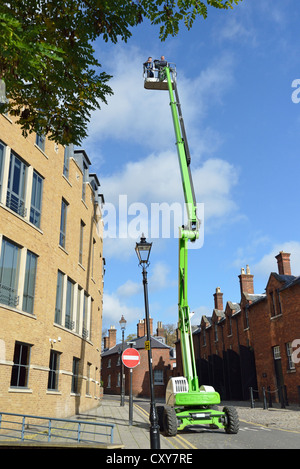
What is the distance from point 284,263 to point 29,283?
65.1 feet

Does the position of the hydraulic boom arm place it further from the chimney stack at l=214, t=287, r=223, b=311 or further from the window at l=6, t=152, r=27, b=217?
the chimney stack at l=214, t=287, r=223, b=311

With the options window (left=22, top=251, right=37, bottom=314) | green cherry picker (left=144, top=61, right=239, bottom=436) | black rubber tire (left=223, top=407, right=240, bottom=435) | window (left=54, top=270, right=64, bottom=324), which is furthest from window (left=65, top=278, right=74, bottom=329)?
black rubber tire (left=223, top=407, right=240, bottom=435)

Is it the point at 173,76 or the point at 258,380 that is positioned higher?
the point at 173,76

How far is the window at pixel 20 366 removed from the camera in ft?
47.2

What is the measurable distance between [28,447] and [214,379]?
102 ft

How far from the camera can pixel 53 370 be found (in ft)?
58.5

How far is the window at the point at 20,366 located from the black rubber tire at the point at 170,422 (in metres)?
5.53

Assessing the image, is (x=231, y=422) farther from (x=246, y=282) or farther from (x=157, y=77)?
(x=246, y=282)

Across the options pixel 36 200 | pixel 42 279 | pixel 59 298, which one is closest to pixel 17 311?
pixel 42 279

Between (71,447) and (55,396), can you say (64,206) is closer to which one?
(55,396)

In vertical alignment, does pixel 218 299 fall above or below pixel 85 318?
above

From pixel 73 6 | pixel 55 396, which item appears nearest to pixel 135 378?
pixel 55 396

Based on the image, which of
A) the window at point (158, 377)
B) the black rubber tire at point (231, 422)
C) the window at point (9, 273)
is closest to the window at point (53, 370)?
the window at point (9, 273)

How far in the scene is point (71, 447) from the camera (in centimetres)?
963
